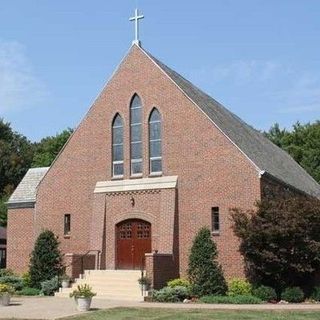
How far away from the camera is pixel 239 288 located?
25781 mm

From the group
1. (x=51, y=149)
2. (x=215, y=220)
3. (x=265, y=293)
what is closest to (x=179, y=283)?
(x=215, y=220)

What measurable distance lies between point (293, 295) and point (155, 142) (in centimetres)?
1054

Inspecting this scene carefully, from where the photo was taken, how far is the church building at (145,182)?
28.2 meters

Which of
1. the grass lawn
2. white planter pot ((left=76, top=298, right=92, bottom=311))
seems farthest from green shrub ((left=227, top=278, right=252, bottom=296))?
white planter pot ((left=76, top=298, right=92, bottom=311))

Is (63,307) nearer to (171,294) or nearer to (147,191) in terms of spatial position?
(171,294)

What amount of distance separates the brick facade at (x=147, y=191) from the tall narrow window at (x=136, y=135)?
11.4 inches

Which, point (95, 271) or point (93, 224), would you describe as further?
point (93, 224)

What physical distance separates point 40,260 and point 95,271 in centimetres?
305

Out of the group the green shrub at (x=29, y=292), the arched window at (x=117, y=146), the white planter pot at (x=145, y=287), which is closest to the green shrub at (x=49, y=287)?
the green shrub at (x=29, y=292)

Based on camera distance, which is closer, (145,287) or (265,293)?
(265,293)

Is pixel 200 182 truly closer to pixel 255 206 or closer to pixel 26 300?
pixel 255 206

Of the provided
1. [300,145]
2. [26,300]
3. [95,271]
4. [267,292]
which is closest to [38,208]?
[95,271]

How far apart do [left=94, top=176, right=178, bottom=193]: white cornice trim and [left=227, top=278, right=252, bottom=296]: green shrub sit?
5.78 m

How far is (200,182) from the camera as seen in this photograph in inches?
1140
